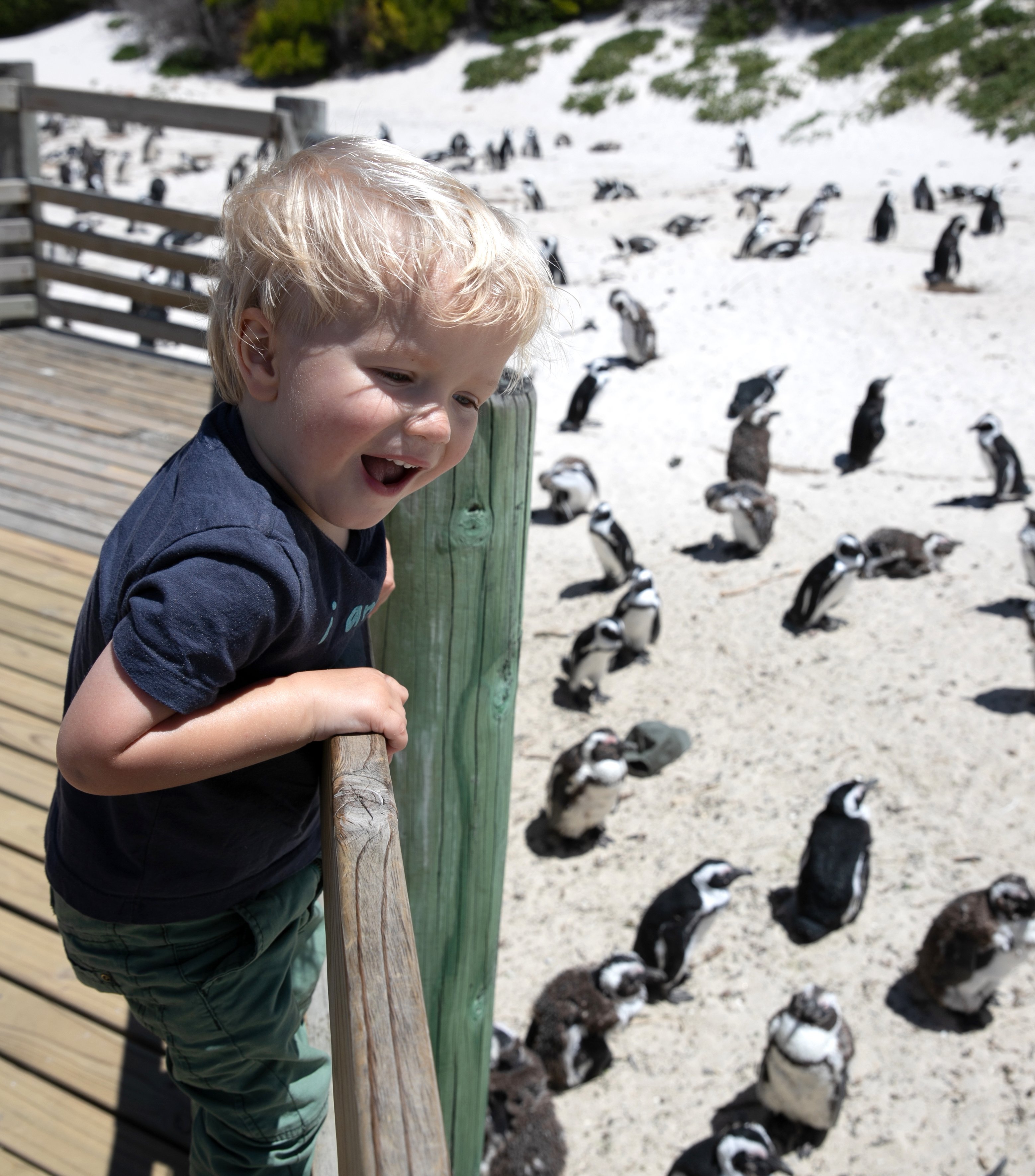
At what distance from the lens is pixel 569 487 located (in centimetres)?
770

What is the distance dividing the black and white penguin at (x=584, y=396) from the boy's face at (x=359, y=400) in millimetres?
8180

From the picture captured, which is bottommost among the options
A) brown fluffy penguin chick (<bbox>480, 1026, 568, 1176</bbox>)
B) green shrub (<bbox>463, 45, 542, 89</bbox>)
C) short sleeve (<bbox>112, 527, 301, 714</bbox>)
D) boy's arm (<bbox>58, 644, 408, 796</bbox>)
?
brown fluffy penguin chick (<bbox>480, 1026, 568, 1176</bbox>)

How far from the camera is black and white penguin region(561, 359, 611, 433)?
923 cm

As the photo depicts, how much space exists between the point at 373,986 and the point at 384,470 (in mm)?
545

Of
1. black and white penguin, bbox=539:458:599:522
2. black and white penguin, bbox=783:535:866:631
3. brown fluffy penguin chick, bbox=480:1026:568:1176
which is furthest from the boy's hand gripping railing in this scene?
black and white penguin, bbox=539:458:599:522

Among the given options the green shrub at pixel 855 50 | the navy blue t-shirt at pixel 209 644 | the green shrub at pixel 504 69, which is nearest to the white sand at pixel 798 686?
the navy blue t-shirt at pixel 209 644

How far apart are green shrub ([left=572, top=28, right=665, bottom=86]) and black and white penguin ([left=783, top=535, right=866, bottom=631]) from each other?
73.9 feet

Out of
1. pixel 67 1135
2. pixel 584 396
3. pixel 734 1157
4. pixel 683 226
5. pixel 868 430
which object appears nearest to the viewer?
pixel 67 1135

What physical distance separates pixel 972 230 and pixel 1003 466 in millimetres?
7553

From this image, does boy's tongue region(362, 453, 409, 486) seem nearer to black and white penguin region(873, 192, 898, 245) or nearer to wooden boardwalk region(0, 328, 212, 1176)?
wooden boardwalk region(0, 328, 212, 1176)

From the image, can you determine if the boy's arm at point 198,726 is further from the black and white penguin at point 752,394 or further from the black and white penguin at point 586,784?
the black and white penguin at point 752,394

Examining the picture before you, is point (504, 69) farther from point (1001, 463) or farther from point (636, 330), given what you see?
point (1001, 463)

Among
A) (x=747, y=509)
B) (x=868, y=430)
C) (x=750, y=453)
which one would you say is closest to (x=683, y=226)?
(x=868, y=430)

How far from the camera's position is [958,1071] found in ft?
12.4
